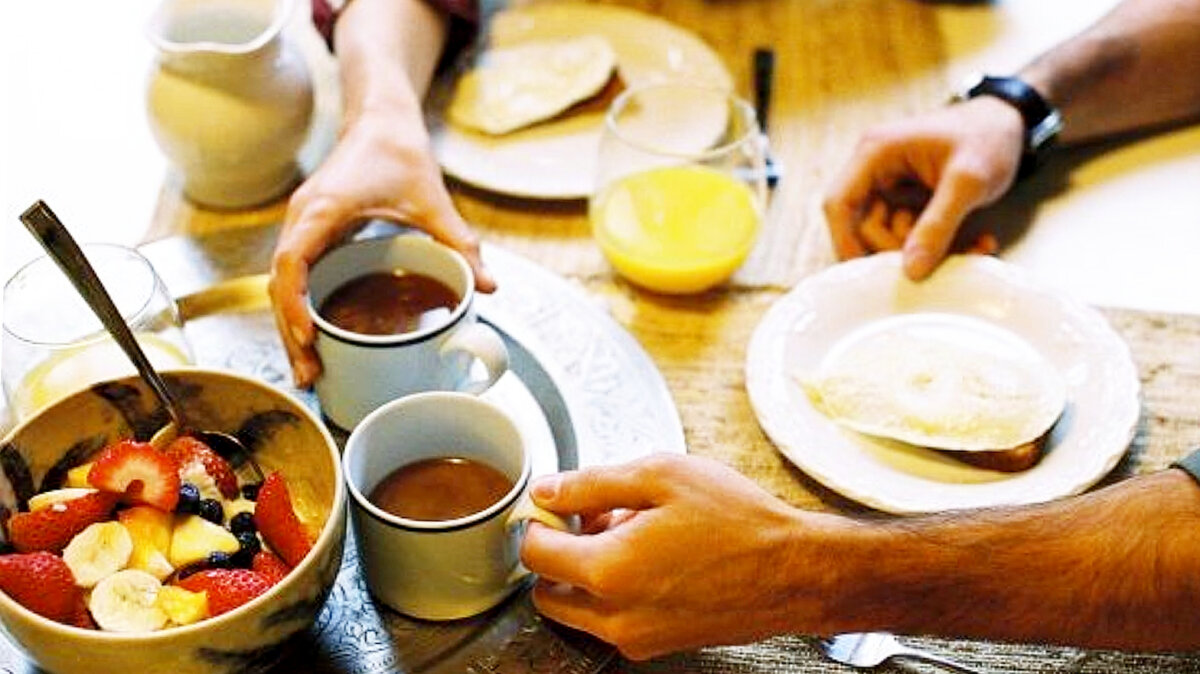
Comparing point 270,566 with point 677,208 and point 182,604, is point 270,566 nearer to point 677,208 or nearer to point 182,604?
point 182,604

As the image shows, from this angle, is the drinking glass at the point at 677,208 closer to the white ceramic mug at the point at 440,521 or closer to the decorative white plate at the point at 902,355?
the decorative white plate at the point at 902,355

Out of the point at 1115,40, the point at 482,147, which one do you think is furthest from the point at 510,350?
the point at 1115,40

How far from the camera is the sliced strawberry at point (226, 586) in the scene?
0.83 metres

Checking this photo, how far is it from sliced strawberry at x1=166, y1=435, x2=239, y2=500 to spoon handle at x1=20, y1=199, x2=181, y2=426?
3 cm

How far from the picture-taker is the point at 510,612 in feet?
3.21

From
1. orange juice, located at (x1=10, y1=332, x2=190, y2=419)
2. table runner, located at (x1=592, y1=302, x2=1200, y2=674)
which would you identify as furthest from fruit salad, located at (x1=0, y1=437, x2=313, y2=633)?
table runner, located at (x1=592, y1=302, x2=1200, y2=674)

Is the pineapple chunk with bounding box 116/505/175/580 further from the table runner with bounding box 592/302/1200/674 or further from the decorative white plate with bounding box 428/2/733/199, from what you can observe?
the decorative white plate with bounding box 428/2/733/199

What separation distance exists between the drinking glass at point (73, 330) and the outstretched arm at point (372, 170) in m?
0.10

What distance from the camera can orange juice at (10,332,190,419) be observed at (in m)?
1.05

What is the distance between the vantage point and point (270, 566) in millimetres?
888

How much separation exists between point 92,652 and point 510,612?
0.99 feet

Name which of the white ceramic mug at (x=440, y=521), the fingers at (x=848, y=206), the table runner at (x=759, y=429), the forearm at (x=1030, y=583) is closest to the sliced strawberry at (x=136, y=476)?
the white ceramic mug at (x=440, y=521)

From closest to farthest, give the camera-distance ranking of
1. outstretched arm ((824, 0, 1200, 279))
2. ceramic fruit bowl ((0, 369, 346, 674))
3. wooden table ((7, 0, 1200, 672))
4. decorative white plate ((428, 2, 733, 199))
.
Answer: ceramic fruit bowl ((0, 369, 346, 674)), wooden table ((7, 0, 1200, 672)), outstretched arm ((824, 0, 1200, 279)), decorative white plate ((428, 2, 733, 199))

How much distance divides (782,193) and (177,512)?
757mm
